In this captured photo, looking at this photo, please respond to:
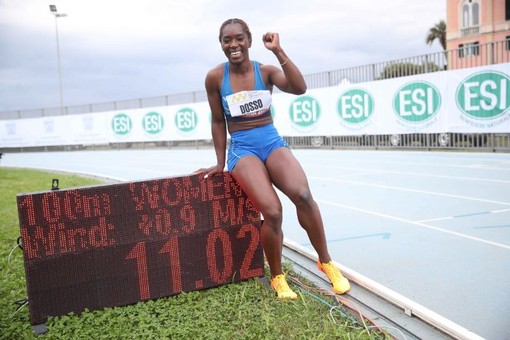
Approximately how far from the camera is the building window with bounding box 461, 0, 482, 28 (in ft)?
129

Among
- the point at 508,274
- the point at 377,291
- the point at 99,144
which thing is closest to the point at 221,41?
the point at 377,291

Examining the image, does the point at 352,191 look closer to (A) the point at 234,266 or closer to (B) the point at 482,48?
(A) the point at 234,266

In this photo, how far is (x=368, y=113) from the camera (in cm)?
1616

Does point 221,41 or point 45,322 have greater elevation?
point 221,41

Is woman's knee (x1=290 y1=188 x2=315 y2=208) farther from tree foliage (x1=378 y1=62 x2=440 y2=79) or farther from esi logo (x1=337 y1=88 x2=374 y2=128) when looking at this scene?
esi logo (x1=337 y1=88 x2=374 y2=128)

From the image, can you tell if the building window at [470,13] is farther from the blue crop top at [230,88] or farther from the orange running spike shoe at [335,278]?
the orange running spike shoe at [335,278]

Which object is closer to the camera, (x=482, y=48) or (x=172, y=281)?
(x=172, y=281)

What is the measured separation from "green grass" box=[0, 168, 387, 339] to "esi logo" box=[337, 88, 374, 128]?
13.2 metres

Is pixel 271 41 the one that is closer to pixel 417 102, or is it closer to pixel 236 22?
pixel 236 22

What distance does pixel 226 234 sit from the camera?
3.74 m

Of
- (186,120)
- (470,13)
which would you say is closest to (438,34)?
→ (470,13)

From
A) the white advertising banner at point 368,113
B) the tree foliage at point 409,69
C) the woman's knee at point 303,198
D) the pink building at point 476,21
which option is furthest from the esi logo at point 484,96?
the pink building at point 476,21

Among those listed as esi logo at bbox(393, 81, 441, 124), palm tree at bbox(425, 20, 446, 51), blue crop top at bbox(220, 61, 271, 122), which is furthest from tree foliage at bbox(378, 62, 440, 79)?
palm tree at bbox(425, 20, 446, 51)

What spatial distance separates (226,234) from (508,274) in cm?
222
